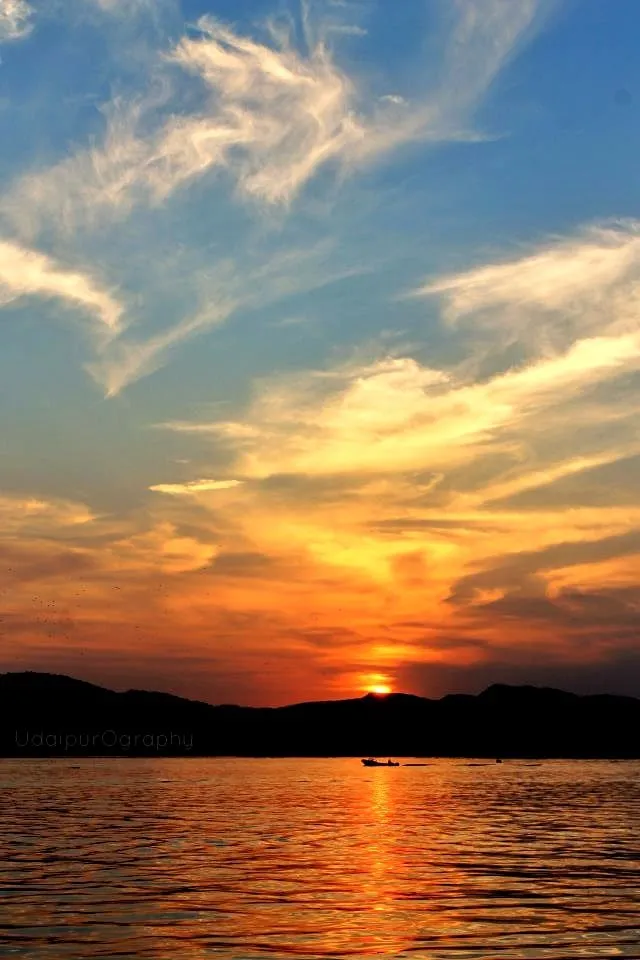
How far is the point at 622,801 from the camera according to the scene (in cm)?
11612

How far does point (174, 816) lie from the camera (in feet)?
296

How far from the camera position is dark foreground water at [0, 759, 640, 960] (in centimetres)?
3475

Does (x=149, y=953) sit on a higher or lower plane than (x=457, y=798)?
lower

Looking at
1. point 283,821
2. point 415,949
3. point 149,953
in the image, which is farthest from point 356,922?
point 283,821

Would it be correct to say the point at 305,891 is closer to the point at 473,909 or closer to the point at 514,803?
the point at 473,909

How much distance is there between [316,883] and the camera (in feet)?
159

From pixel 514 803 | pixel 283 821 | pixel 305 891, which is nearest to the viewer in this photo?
pixel 305 891

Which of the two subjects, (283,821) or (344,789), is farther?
(344,789)

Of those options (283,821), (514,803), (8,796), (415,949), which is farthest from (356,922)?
(8,796)

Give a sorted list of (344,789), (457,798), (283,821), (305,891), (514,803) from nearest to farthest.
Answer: (305,891) < (283,821) < (514,803) < (457,798) < (344,789)

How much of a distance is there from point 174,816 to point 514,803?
41.5m

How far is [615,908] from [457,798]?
291 ft

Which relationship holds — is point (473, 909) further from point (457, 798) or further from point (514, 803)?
point (457, 798)

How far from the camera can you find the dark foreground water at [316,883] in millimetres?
34750
